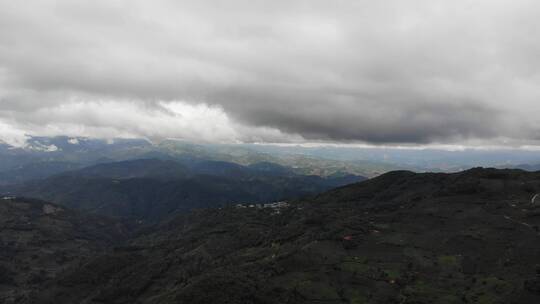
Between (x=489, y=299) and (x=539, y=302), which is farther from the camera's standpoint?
(x=489, y=299)

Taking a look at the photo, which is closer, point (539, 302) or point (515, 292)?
point (539, 302)
